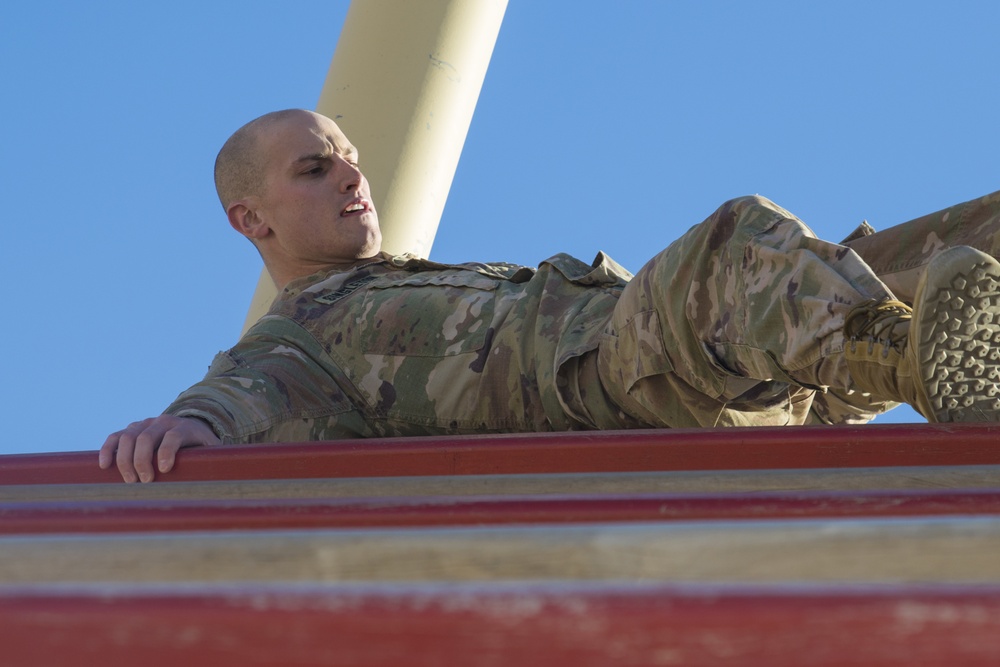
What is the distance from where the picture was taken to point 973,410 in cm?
146

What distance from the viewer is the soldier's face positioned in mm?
3211

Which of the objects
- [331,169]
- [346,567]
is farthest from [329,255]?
[346,567]

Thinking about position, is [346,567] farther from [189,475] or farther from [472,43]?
[472,43]

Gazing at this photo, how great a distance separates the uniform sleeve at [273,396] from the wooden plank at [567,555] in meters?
1.63

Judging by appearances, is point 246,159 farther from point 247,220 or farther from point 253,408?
point 253,408

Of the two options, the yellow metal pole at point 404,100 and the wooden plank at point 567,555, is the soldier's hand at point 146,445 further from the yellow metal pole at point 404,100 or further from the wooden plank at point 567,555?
the yellow metal pole at point 404,100

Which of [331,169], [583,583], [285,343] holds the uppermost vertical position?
[583,583]

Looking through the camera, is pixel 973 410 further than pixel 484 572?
Yes

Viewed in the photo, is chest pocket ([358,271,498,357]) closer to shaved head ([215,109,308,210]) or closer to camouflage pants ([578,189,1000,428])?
camouflage pants ([578,189,1000,428])

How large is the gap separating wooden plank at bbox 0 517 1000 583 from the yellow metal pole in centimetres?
399

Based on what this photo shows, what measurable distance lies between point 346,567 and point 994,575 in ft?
0.94

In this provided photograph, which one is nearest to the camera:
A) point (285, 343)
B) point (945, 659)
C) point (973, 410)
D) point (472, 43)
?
point (945, 659)

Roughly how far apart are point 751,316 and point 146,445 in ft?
3.19

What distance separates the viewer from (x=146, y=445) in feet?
6.18
